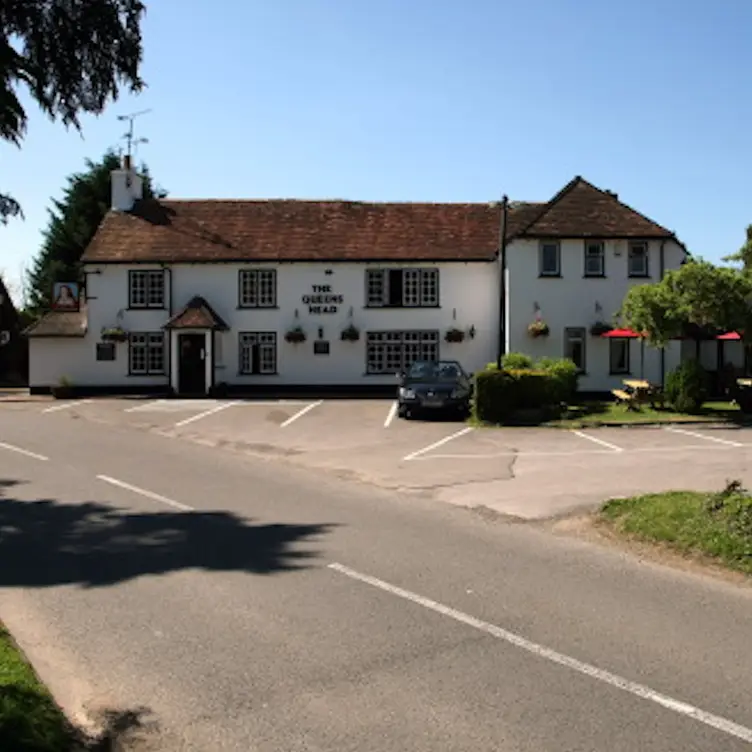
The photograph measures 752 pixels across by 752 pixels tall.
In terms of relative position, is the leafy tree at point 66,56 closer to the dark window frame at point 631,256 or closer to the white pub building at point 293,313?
the white pub building at point 293,313

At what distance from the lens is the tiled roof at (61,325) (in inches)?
1304

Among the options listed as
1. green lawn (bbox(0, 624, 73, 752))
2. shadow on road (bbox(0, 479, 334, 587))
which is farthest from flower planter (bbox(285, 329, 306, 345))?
green lawn (bbox(0, 624, 73, 752))

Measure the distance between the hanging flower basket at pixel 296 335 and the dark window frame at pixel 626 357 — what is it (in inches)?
457

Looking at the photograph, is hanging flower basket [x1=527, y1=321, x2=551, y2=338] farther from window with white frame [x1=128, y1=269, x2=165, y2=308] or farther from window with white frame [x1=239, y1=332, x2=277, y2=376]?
window with white frame [x1=128, y1=269, x2=165, y2=308]

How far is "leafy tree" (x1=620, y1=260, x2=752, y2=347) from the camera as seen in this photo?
2125 centimetres

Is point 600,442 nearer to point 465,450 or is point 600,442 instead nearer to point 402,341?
point 465,450

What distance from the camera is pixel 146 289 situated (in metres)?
33.2

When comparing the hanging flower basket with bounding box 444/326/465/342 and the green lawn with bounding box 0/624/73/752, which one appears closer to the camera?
the green lawn with bounding box 0/624/73/752

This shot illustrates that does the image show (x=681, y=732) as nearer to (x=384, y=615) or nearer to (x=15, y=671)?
(x=384, y=615)

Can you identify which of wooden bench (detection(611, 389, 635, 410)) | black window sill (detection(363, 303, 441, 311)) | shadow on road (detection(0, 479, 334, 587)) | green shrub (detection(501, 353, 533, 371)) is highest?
black window sill (detection(363, 303, 441, 311))

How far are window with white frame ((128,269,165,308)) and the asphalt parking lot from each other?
21.3ft

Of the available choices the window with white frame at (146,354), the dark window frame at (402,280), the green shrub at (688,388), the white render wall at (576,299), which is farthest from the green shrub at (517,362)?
the window with white frame at (146,354)

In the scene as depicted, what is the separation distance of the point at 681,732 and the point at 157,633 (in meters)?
3.54

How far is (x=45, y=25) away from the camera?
6332 millimetres
